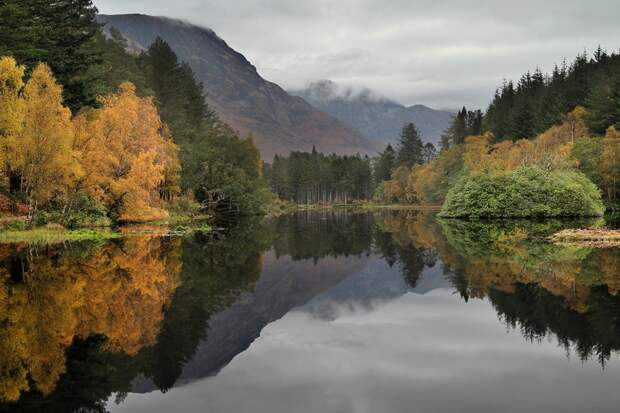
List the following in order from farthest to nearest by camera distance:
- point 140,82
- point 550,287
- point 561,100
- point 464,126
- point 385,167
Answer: point 385,167 < point 464,126 < point 561,100 < point 140,82 < point 550,287

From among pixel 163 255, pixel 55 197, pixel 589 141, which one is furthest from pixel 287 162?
pixel 163 255

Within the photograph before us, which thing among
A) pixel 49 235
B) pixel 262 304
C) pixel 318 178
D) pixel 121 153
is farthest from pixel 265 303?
pixel 318 178

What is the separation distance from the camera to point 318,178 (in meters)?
171

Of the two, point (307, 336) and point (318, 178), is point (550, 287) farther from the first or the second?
point (318, 178)

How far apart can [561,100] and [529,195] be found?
188 feet

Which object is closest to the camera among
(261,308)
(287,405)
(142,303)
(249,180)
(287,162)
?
(287,405)

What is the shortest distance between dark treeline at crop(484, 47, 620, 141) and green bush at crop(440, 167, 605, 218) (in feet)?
91.0

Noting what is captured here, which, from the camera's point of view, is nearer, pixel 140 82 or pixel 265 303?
pixel 265 303

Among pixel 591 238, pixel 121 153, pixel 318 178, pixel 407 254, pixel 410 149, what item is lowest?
pixel 407 254

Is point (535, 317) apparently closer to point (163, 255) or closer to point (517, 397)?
point (517, 397)

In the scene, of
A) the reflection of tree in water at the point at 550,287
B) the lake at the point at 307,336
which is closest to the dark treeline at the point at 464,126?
the reflection of tree in water at the point at 550,287

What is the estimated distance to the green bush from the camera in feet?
192

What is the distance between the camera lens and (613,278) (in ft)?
59.6

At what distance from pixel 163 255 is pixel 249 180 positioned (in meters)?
54.2
